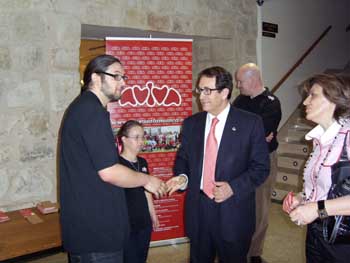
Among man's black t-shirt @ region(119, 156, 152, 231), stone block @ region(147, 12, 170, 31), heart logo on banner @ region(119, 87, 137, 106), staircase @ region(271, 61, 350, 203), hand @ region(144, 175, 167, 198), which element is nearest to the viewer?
hand @ region(144, 175, 167, 198)

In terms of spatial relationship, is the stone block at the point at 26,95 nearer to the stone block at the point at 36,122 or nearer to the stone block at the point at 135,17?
the stone block at the point at 36,122

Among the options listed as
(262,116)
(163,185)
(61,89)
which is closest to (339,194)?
(163,185)

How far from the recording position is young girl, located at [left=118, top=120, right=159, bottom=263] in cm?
215

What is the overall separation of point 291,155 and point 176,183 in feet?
11.9

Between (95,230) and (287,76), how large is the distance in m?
4.42

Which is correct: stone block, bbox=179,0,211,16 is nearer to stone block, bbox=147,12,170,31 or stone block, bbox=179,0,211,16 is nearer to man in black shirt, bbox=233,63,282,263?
stone block, bbox=147,12,170,31

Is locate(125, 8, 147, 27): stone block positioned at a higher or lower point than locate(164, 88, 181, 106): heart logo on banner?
higher

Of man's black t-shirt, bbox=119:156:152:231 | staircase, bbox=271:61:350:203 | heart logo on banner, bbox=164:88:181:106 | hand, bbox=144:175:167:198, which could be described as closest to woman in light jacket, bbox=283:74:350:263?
hand, bbox=144:175:167:198

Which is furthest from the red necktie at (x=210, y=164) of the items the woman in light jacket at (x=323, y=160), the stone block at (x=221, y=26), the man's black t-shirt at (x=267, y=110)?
the stone block at (x=221, y=26)

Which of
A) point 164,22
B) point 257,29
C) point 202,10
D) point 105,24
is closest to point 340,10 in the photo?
point 257,29

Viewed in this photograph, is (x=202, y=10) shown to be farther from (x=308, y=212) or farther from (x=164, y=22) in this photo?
(x=308, y=212)

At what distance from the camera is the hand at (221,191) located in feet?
6.27

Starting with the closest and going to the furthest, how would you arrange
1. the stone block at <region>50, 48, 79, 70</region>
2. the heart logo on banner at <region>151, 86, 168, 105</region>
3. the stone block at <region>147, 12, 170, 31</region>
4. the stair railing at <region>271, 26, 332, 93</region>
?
the stone block at <region>50, 48, 79, 70</region>, the heart logo on banner at <region>151, 86, 168, 105</region>, the stone block at <region>147, 12, 170, 31</region>, the stair railing at <region>271, 26, 332, 93</region>

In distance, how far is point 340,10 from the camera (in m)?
6.50
